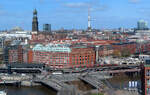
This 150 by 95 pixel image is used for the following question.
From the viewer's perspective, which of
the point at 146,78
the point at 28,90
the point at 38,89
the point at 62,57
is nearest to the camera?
the point at 146,78

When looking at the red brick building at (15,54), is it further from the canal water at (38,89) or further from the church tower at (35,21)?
the church tower at (35,21)

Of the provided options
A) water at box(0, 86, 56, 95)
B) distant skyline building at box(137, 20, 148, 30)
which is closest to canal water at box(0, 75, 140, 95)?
water at box(0, 86, 56, 95)

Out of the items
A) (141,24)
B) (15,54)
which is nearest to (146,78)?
(15,54)

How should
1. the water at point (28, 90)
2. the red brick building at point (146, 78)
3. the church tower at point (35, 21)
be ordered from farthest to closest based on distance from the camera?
1. the church tower at point (35, 21)
2. the water at point (28, 90)
3. the red brick building at point (146, 78)

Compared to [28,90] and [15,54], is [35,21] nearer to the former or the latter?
[15,54]

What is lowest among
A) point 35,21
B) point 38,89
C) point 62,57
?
point 38,89

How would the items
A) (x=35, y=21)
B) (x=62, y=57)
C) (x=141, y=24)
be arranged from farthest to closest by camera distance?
(x=141, y=24)
(x=35, y=21)
(x=62, y=57)

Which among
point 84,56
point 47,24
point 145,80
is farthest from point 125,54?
point 47,24

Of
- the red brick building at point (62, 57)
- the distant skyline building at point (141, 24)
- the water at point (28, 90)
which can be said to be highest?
the distant skyline building at point (141, 24)

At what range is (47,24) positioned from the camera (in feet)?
283

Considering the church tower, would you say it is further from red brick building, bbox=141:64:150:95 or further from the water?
red brick building, bbox=141:64:150:95

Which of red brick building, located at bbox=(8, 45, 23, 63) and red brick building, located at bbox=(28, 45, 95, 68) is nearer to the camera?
red brick building, located at bbox=(28, 45, 95, 68)

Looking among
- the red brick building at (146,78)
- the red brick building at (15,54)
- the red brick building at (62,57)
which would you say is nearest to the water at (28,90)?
the red brick building at (146,78)

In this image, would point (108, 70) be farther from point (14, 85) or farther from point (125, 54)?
point (125, 54)
